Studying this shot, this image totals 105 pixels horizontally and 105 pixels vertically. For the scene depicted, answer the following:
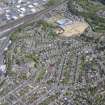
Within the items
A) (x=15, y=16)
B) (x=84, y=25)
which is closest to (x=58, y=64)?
(x=84, y=25)

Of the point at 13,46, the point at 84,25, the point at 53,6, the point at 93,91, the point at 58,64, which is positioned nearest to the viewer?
the point at 93,91

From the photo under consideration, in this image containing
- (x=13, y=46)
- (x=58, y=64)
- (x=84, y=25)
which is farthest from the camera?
(x=84, y=25)

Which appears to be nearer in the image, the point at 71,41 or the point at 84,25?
the point at 71,41

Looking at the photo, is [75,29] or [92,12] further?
[92,12]

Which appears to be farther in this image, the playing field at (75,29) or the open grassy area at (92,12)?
the open grassy area at (92,12)

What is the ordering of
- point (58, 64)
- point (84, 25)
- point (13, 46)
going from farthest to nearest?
point (84, 25), point (13, 46), point (58, 64)

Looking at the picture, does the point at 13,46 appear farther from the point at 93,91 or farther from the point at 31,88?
the point at 93,91

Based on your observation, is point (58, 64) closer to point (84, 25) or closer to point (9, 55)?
point (9, 55)

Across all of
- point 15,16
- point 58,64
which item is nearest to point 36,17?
point 15,16

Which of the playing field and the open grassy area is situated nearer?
the playing field
